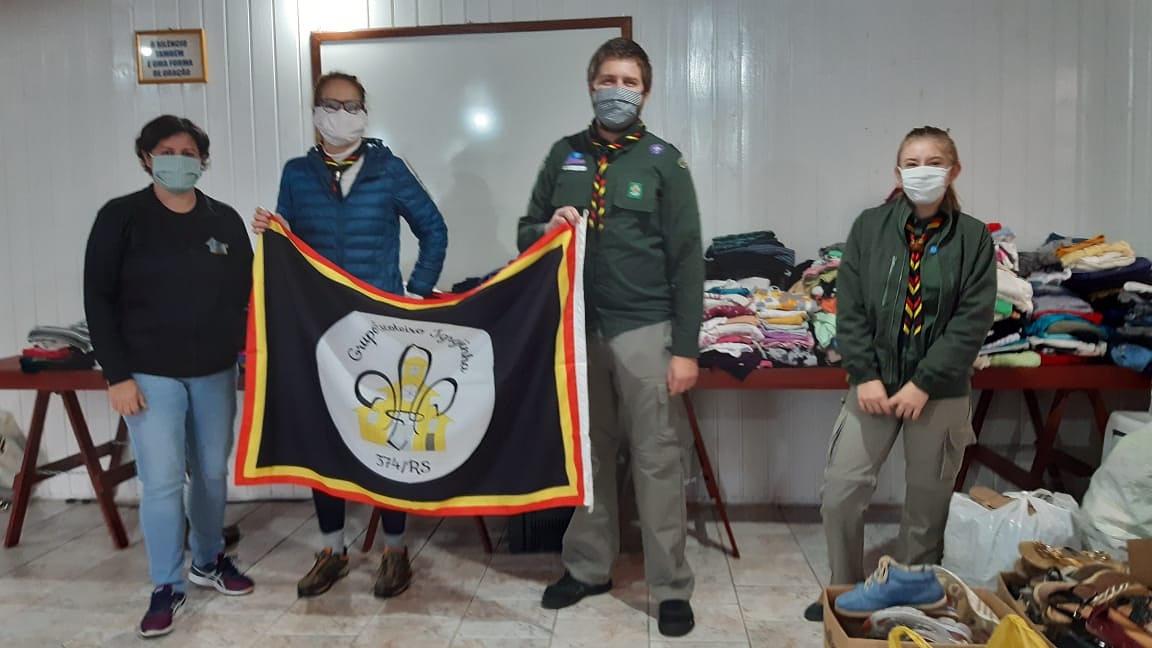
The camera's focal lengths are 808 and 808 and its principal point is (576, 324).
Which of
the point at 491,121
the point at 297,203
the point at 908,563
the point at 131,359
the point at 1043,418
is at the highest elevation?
the point at 491,121

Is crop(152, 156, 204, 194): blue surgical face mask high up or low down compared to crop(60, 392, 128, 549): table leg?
up

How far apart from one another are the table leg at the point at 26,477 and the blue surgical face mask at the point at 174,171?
4.55ft

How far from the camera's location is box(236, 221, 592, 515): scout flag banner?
2.29 metres

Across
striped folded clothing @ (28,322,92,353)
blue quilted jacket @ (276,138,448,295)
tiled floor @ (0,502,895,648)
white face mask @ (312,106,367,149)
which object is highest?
white face mask @ (312,106,367,149)

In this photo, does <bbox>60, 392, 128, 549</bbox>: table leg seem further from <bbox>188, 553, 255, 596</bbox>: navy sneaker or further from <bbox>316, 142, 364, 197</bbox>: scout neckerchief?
<bbox>316, 142, 364, 197</bbox>: scout neckerchief

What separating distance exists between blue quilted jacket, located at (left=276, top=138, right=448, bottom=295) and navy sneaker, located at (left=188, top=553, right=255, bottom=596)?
1.10 metres

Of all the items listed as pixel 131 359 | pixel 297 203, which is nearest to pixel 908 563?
pixel 297 203

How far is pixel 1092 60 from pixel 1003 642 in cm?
Result: 262

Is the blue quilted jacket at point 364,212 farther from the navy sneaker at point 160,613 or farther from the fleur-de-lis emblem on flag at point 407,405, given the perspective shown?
the navy sneaker at point 160,613

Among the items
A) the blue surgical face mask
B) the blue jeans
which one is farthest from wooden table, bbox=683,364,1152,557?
the blue surgical face mask

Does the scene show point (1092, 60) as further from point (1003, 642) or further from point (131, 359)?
point (131, 359)

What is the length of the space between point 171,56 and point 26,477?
188 cm

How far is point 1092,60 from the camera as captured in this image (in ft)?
10.7

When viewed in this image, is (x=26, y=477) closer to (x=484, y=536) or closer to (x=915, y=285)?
(x=484, y=536)
